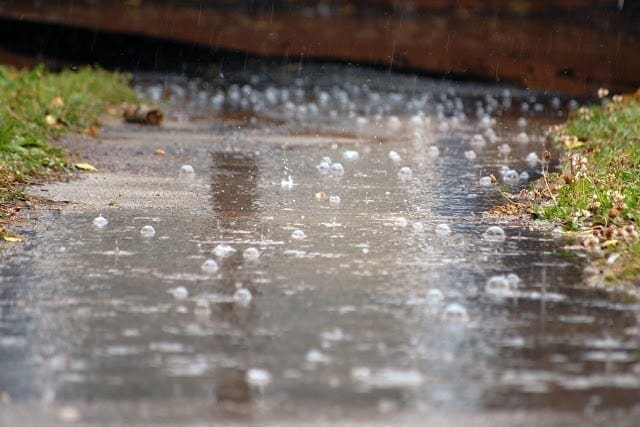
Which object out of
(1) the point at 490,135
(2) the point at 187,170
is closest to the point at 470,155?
(1) the point at 490,135

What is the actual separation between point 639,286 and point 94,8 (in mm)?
16335

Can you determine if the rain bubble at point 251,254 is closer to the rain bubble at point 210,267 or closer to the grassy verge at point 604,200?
the rain bubble at point 210,267

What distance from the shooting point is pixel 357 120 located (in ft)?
39.3

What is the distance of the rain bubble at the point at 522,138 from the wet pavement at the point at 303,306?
2098 mm

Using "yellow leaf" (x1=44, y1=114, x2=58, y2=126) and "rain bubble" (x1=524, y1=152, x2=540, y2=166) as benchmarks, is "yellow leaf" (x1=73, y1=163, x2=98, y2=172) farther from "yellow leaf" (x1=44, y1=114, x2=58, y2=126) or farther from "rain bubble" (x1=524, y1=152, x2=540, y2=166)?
A: "rain bubble" (x1=524, y1=152, x2=540, y2=166)

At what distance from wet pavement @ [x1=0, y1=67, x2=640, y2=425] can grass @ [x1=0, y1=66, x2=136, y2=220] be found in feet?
0.92

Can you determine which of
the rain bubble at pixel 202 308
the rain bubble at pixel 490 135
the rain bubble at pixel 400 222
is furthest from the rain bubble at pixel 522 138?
the rain bubble at pixel 202 308

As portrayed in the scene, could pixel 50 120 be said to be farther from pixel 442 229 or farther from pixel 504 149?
pixel 442 229

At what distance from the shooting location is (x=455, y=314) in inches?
145

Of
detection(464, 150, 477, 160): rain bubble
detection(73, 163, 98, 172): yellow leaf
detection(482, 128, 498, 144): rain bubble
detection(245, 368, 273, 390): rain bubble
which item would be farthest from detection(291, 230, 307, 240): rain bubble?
detection(482, 128, 498, 144): rain bubble

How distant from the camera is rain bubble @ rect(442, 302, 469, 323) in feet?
12.0

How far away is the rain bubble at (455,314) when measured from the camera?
3650mm

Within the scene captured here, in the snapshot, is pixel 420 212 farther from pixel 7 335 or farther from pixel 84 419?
pixel 84 419

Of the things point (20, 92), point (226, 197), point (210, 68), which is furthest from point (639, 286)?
point (210, 68)
